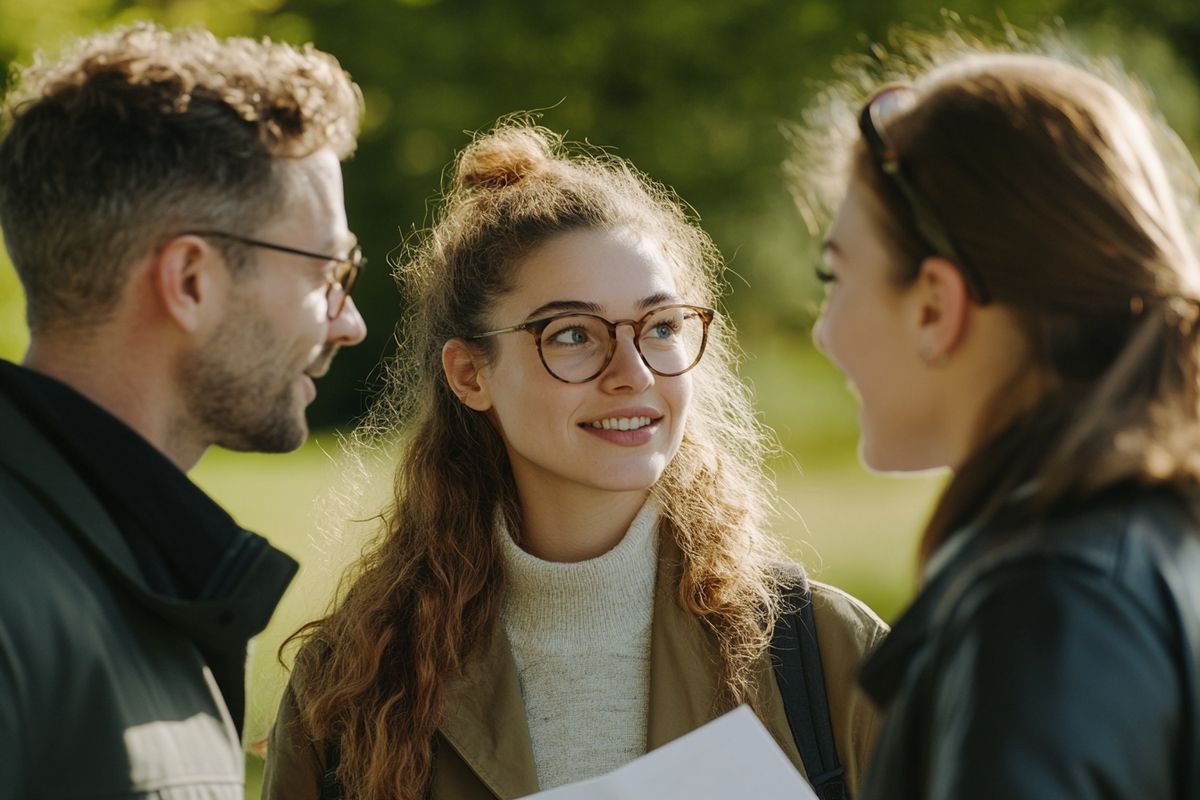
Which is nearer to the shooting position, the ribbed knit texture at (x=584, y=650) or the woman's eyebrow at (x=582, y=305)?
the ribbed knit texture at (x=584, y=650)

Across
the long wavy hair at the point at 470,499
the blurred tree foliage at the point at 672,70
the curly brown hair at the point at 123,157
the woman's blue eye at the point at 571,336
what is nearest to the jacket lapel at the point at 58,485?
the curly brown hair at the point at 123,157

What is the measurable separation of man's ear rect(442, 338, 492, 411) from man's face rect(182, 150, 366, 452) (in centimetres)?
86

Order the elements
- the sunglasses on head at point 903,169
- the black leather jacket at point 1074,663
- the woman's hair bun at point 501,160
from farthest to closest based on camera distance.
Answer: the woman's hair bun at point 501,160 → the sunglasses on head at point 903,169 → the black leather jacket at point 1074,663

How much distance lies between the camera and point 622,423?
10.0ft

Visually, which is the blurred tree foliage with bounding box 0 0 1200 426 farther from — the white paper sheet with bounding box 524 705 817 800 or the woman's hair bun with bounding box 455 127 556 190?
the white paper sheet with bounding box 524 705 817 800

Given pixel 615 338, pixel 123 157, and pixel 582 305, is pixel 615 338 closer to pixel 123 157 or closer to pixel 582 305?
pixel 582 305

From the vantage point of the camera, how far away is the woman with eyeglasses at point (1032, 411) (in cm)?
132

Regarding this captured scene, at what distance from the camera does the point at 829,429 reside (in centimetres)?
1788

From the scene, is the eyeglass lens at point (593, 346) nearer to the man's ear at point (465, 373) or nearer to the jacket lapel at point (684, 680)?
the man's ear at point (465, 373)

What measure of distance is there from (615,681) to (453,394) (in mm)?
859

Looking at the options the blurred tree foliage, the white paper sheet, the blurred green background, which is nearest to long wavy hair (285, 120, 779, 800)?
the white paper sheet

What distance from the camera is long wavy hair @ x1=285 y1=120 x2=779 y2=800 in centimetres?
292

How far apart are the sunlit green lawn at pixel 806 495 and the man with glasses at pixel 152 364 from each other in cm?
374

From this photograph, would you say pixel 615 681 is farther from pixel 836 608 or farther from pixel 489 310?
pixel 489 310
